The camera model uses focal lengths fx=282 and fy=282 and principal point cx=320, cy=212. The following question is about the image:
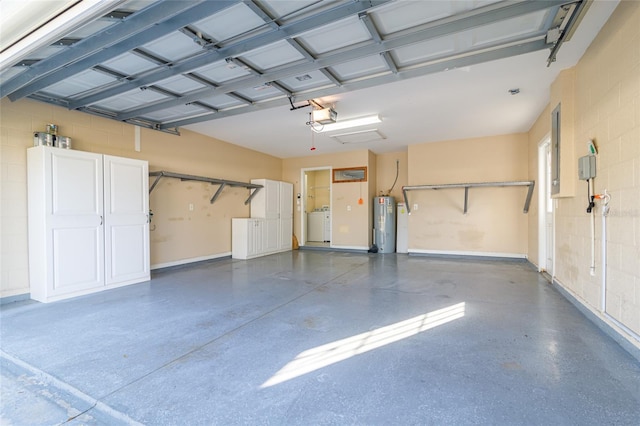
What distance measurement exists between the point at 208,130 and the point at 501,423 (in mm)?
6032

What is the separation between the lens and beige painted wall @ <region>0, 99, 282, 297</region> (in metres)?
3.50

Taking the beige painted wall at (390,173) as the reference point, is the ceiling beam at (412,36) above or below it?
above

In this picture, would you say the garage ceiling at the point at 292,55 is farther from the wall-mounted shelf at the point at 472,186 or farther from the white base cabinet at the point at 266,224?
the white base cabinet at the point at 266,224

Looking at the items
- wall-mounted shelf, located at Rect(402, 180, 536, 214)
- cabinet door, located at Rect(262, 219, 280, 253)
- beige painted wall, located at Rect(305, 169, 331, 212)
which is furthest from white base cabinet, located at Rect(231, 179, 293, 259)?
wall-mounted shelf, located at Rect(402, 180, 536, 214)

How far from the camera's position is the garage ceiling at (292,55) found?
2221 mm

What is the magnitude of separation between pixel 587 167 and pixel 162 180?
6088 mm

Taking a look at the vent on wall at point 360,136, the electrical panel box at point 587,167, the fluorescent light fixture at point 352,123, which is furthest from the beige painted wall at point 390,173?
the electrical panel box at point 587,167

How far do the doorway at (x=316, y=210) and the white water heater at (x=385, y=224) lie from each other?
1663 mm

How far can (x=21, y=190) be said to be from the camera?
3.58m

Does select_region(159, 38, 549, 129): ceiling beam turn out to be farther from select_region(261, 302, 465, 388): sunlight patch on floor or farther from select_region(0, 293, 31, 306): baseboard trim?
select_region(0, 293, 31, 306): baseboard trim

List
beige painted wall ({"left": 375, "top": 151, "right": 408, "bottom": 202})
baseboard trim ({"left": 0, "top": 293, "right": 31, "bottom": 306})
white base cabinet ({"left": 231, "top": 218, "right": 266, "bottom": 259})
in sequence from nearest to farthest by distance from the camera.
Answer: baseboard trim ({"left": 0, "top": 293, "right": 31, "bottom": 306}) → white base cabinet ({"left": 231, "top": 218, "right": 266, "bottom": 259}) → beige painted wall ({"left": 375, "top": 151, "right": 408, "bottom": 202})

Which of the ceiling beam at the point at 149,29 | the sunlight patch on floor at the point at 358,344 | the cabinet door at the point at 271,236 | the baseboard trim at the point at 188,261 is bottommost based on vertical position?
the sunlight patch on floor at the point at 358,344

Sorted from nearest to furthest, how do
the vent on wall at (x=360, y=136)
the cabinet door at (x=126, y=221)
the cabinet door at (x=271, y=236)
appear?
the cabinet door at (x=126, y=221) < the vent on wall at (x=360, y=136) < the cabinet door at (x=271, y=236)

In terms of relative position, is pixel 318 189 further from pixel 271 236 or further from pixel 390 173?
pixel 271 236
